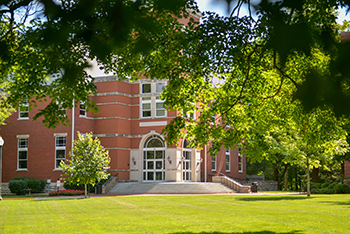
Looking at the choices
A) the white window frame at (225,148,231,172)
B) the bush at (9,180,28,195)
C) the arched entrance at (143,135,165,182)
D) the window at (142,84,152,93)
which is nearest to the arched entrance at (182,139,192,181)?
the arched entrance at (143,135,165,182)

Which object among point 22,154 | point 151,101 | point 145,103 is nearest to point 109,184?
point 145,103

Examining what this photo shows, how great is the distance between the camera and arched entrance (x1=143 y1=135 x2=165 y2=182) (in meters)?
38.9

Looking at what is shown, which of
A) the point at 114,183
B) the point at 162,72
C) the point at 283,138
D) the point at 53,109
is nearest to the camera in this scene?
the point at 53,109

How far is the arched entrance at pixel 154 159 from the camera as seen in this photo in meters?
38.9

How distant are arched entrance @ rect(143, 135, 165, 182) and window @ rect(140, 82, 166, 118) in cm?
206

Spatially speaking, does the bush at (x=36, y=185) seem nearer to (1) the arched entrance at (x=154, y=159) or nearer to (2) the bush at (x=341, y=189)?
(1) the arched entrance at (x=154, y=159)

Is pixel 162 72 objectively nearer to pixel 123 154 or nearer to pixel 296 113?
pixel 296 113

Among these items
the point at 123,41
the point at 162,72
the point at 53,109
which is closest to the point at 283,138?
the point at 162,72

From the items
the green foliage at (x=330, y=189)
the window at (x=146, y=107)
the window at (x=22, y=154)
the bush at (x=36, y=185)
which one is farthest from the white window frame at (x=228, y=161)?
the window at (x=22, y=154)

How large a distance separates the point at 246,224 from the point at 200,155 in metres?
29.3

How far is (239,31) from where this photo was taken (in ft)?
38.2

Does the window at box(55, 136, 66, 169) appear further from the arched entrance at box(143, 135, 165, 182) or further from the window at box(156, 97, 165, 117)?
the window at box(156, 97, 165, 117)

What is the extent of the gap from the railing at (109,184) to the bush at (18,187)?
5.98 meters

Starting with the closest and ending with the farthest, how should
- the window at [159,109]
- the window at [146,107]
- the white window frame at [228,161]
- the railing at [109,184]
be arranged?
1. the railing at [109,184]
2. the window at [159,109]
3. the window at [146,107]
4. the white window frame at [228,161]
